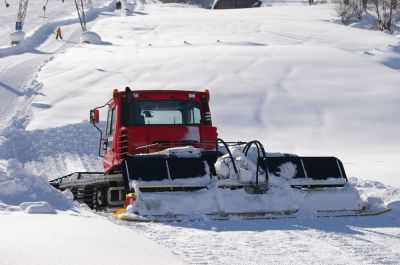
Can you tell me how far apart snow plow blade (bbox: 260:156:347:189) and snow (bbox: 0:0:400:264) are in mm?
154

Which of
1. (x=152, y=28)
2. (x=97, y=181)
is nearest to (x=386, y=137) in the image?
(x=97, y=181)

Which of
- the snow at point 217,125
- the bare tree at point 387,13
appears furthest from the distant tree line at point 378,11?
the snow at point 217,125

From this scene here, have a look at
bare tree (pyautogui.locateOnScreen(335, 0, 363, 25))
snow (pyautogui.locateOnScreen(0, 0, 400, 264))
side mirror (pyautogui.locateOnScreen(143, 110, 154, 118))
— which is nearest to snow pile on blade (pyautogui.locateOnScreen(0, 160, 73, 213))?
snow (pyautogui.locateOnScreen(0, 0, 400, 264))

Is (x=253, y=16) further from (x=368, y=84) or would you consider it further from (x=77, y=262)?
(x=77, y=262)

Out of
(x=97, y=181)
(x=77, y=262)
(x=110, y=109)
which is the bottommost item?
(x=97, y=181)

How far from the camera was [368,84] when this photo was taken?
2923 cm

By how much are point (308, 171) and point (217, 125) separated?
45.8ft

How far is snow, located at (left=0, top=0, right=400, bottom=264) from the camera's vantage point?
270 inches

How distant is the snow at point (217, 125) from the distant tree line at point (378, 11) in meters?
4.69

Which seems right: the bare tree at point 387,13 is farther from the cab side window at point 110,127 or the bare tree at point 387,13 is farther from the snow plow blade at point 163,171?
the snow plow blade at point 163,171

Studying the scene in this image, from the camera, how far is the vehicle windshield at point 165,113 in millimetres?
11625

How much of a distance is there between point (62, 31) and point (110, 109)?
153 feet

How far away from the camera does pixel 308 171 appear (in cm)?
1010

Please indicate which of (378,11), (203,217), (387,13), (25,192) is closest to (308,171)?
(203,217)
